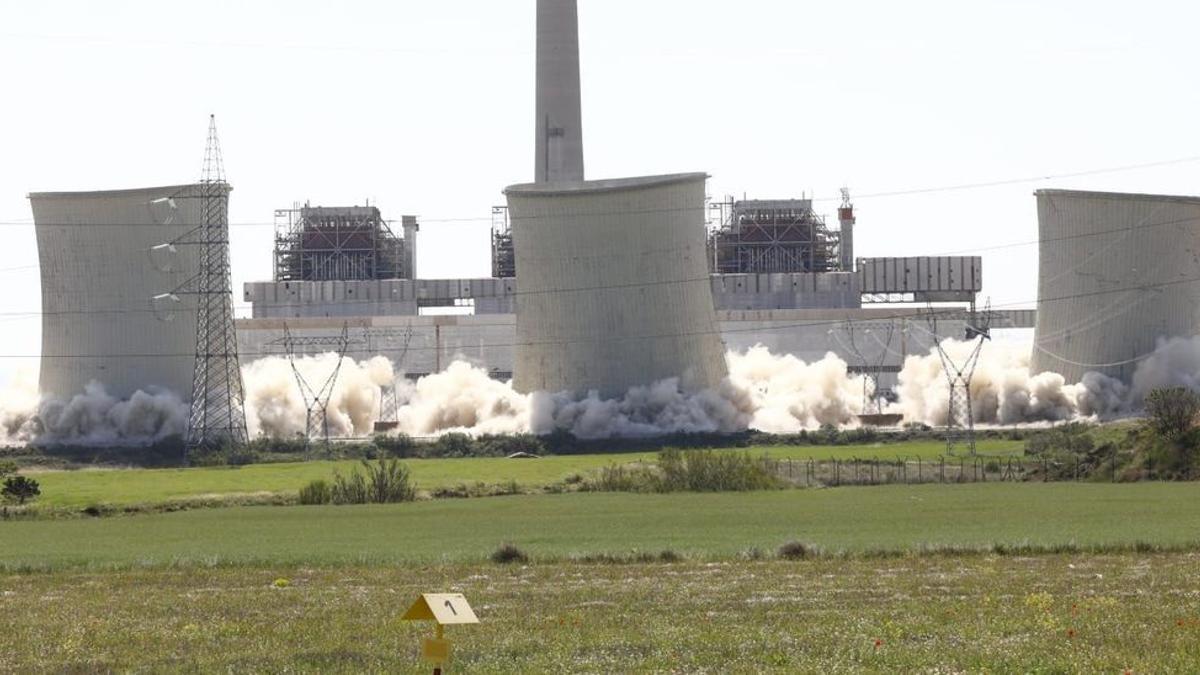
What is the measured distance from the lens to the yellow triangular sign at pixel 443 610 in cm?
1516

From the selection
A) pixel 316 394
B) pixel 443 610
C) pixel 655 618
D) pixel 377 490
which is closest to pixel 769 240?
pixel 316 394

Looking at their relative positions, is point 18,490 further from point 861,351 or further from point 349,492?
point 861,351

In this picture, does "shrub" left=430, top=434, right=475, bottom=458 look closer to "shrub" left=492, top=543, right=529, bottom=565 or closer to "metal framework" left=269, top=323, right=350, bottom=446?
"metal framework" left=269, top=323, right=350, bottom=446

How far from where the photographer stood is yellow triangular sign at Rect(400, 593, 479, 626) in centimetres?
1516

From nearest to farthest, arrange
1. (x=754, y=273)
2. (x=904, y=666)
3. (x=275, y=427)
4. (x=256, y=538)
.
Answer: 1. (x=904, y=666)
2. (x=256, y=538)
3. (x=275, y=427)
4. (x=754, y=273)

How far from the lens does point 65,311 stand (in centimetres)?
8394

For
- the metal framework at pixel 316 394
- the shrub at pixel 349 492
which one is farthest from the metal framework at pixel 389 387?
the shrub at pixel 349 492

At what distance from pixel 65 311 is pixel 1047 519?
5460cm

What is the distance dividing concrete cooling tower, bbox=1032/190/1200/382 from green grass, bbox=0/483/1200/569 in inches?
1345

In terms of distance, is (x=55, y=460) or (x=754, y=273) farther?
(x=754, y=273)

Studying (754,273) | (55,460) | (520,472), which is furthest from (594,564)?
(754,273)

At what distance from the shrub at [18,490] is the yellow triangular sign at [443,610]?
137 ft

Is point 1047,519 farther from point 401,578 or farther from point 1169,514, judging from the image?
point 401,578

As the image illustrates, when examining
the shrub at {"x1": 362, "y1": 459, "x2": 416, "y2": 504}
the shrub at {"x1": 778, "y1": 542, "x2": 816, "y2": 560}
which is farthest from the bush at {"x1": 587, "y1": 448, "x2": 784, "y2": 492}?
the shrub at {"x1": 778, "y1": 542, "x2": 816, "y2": 560}
